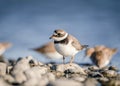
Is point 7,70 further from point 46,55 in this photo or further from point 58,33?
point 46,55

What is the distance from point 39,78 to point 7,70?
1.50 m

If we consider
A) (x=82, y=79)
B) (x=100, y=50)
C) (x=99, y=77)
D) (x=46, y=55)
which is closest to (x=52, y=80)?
(x=82, y=79)

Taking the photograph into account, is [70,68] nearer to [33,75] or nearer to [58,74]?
[58,74]

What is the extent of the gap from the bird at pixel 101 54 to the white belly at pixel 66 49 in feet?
8.96

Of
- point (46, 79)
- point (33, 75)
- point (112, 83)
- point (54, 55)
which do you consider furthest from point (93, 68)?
point (46, 79)

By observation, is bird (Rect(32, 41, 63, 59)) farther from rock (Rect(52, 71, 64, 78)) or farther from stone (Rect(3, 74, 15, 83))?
stone (Rect(3, 74, 15, 83))

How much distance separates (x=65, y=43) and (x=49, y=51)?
307cm

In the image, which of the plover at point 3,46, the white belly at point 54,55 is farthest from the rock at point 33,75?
the plover at point 3,46

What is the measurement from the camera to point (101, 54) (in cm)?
1977

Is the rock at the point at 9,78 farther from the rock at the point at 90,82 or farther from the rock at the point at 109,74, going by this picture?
the rock at the point at 109,74

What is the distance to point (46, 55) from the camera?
18688 millimetres

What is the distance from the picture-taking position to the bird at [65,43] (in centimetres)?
1557

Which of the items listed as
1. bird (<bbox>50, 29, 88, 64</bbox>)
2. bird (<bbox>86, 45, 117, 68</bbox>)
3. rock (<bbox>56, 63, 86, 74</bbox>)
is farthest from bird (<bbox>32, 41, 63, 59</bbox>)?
rock (<bbox>56, 63, 86, 74</bbox>)

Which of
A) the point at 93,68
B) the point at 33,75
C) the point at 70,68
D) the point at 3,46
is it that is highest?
the point at 3,46
